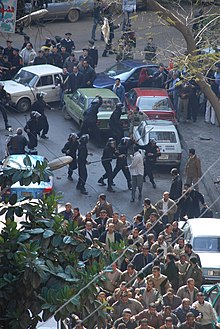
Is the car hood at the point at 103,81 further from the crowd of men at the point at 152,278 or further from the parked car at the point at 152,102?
the crowd of men at the point at 152,278

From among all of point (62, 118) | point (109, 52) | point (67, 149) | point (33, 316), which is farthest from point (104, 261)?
point (109, 52)

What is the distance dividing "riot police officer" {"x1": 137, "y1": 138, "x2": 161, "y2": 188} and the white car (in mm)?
5578

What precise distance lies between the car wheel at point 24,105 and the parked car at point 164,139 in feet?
14.1

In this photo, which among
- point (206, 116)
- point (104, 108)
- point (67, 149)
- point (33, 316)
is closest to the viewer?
point (33, 316)

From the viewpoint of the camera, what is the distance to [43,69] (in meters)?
29.5

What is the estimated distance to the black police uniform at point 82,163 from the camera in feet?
75.8

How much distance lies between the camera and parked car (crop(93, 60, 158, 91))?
29366 millimetres

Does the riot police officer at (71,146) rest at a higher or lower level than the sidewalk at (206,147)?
higher

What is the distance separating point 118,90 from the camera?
92.1 ft

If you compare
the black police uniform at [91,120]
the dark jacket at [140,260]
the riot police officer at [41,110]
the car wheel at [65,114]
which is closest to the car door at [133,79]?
the car wheel at [65,114]

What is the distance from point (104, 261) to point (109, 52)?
Answer: 26.0 metres

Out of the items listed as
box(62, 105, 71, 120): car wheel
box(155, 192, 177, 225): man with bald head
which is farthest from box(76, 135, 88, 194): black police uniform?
box(62, 105, 71, 120): car wheel

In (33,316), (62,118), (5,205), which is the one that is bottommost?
(62,118)

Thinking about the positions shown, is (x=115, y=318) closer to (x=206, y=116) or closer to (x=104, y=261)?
(x=104, y=261)
